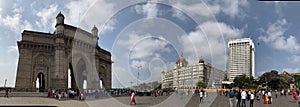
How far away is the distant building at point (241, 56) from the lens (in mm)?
180375

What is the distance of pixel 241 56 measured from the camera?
600 feet

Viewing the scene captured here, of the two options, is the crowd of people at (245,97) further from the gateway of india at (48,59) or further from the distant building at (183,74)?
the gateway of india at (48,59)

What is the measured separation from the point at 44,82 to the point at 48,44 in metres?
8.13

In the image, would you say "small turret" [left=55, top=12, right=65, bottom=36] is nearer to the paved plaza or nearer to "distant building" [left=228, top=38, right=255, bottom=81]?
the paved plaza

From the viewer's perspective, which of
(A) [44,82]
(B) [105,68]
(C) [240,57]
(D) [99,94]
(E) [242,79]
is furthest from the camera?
(C) [240,57]

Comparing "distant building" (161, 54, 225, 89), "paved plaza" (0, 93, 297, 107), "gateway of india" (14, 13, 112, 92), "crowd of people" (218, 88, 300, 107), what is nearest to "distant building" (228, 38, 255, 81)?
"gateway of india" (14, 13, 112, 92)

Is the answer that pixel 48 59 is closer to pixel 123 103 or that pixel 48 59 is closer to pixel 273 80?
pixel 123 103

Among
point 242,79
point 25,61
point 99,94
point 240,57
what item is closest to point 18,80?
point 25,61

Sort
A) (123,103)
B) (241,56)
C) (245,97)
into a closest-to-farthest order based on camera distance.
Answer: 1. (245,97)
2. (123,103)
3. (241,56)

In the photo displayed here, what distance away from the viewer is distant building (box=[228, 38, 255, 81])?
18038 centimetres

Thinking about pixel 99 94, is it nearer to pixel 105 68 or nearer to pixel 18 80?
pixel 18 80

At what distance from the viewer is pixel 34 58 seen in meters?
63.1

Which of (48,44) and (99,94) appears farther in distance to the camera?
(48,44)

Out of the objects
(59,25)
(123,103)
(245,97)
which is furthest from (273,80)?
(245,97)
